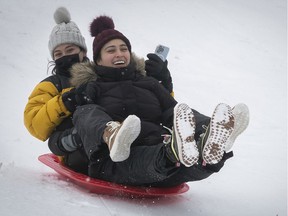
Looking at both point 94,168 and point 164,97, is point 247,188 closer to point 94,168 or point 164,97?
point 164,97

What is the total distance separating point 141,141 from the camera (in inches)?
94.0

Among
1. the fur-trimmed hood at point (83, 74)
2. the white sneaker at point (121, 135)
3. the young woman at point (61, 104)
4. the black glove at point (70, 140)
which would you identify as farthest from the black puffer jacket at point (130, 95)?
the white sneaker at point (121, 135)

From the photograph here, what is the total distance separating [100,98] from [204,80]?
16.4 ft

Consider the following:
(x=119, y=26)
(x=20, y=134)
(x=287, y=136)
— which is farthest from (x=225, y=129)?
(x=119, y=26)

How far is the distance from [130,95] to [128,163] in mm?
553

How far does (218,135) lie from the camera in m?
1.84

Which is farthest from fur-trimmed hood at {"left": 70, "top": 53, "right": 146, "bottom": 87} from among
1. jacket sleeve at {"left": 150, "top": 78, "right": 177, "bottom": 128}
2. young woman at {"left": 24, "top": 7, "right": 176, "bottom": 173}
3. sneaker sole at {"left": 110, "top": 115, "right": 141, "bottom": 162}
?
sneaker sole at {"left": 110, "top": 115, "right": 141, "bottom": 162}

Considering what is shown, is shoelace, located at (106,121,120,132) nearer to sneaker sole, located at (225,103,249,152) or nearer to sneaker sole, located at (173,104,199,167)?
sneaker sole, located at (173,104,199,167)

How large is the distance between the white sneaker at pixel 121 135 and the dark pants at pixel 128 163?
10cm

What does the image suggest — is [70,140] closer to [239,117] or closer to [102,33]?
[102,33]

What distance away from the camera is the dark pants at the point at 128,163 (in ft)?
6.63

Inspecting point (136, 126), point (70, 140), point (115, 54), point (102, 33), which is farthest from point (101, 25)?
point (136, 126)

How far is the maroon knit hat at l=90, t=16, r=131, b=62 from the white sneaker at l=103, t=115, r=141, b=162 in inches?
41.0

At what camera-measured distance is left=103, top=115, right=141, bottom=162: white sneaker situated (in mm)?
1847
